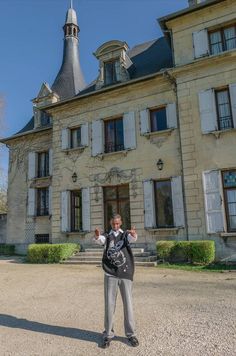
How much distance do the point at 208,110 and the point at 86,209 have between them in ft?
21.6

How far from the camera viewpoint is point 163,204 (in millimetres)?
11812

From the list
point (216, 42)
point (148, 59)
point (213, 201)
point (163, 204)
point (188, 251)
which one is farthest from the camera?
point (148, 59)

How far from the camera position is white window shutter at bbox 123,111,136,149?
12.7m

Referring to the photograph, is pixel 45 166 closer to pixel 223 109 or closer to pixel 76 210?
pixel 76 210

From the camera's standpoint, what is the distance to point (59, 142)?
14812 mm

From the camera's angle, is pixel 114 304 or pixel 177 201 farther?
pixel 177 201

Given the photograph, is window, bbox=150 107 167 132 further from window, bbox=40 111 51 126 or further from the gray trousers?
the gray trousers

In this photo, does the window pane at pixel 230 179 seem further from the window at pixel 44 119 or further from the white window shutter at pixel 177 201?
the window at pixel 44 119

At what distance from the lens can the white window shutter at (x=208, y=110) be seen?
1077cm

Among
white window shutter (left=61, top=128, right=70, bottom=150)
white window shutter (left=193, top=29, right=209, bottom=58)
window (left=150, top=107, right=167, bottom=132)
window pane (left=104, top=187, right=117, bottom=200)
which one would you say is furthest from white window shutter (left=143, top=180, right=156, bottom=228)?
white window shutter (left=193, top=29, right=209, bottom=58)

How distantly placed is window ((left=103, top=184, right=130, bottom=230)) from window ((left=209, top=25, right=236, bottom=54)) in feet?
21.2

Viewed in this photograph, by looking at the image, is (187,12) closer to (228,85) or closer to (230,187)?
(228,85)

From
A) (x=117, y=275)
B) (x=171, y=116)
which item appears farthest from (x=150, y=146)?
(x=117, y=275)

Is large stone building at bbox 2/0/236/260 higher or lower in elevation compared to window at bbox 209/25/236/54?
lower
